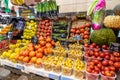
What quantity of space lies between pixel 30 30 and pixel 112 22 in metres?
1.29

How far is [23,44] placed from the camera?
2.62m

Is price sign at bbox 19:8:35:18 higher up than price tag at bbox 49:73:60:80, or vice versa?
price sign at bbox 19:8:35:18

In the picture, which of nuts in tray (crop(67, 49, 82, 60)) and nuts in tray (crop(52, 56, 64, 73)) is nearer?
nuts in tray (crop(52, 56, 64, 73))

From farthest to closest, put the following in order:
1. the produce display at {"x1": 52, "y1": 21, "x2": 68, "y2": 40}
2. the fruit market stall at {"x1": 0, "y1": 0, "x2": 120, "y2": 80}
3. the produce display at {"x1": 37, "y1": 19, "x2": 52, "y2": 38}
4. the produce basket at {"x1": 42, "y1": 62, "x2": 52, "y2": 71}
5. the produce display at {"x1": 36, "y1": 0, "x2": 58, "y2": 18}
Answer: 1. the produce display at {"x1": 36, "y1": 0, "x2": 58, "y2": 18}
2. the produce display at {"x1": 37, "y1": 19, "x2": 52, "y2": 38}
3. the produce display at {"x1": 52, "y1": 21, "x2": 68, "y2": 40}
4. the produce basket at {"x1": 42, "y1": 62, "x2": 52, "y2": 71}
5. the fruit market stall at {"x1": 0, "y1": 0, "x2": 120, "y2": 80}

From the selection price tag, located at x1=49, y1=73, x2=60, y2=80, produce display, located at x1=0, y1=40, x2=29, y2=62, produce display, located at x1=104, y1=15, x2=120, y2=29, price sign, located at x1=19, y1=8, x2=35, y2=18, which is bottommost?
price tag, located at x1=49, y1=73, x2=60, y2=80

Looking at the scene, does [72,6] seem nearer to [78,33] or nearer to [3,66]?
[78,33]

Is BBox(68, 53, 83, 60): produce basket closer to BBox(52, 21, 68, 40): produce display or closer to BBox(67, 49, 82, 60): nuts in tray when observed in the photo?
BBox(67, 49, 82, 60): nuts in tray

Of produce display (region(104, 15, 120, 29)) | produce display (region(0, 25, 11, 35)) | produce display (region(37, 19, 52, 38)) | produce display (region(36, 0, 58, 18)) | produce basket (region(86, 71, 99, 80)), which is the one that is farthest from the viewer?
produce display (region(0, 25, 11, 35))

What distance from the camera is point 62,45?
2.38 m

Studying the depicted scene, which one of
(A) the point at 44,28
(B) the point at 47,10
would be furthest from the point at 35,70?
(B) the point at 47,10

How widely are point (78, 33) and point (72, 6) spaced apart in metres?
0.77

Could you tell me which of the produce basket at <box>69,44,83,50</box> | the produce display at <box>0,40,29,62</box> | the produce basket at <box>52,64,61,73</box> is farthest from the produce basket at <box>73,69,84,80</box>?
the produce display at <box>0,40,29,62</box>

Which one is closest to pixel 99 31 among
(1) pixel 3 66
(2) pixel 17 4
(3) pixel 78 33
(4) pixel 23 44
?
(3) pixel 78 33

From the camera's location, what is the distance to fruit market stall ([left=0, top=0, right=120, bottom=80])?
180 cm
